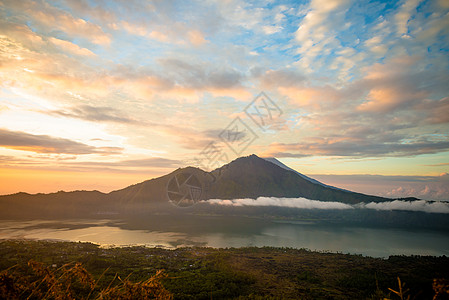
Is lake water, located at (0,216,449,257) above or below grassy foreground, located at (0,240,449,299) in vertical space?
below

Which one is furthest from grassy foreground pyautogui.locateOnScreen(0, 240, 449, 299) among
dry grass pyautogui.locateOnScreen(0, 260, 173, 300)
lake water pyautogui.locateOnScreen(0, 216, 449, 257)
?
lake water pyautogui.locateOnScreen(0, 216, 449, 257)

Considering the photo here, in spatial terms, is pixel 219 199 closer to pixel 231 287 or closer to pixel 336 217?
pixel 336 217

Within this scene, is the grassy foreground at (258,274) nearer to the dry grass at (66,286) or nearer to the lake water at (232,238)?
the dry grass at (66,286)

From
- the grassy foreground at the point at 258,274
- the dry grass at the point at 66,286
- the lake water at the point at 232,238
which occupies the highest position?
the dry grass at the point at 66,286

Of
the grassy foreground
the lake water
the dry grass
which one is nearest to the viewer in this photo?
the dry grass

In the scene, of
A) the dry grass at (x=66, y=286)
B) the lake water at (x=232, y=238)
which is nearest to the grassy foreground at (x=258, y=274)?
the dry grass at (x=66, y=286)

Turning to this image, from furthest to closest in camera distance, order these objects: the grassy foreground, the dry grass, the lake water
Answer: the lake water, the grassy foreground, the dry grass

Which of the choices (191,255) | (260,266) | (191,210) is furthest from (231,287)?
(191,210)

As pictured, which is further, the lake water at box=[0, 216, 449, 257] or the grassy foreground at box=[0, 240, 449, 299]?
the lake water at box=[0, 216, 449, 257]

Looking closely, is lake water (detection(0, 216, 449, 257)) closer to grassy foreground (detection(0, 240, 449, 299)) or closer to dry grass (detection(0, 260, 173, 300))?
grassy foreground (detection(0, 240, 449, 299))

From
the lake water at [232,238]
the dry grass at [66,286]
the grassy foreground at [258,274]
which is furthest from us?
the lake water at [232,238]

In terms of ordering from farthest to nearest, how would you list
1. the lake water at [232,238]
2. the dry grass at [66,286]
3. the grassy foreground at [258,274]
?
1. the lake water at [232,238]
2. the grassy foreground at [258,274]
3. the dry grass at [66,286]
